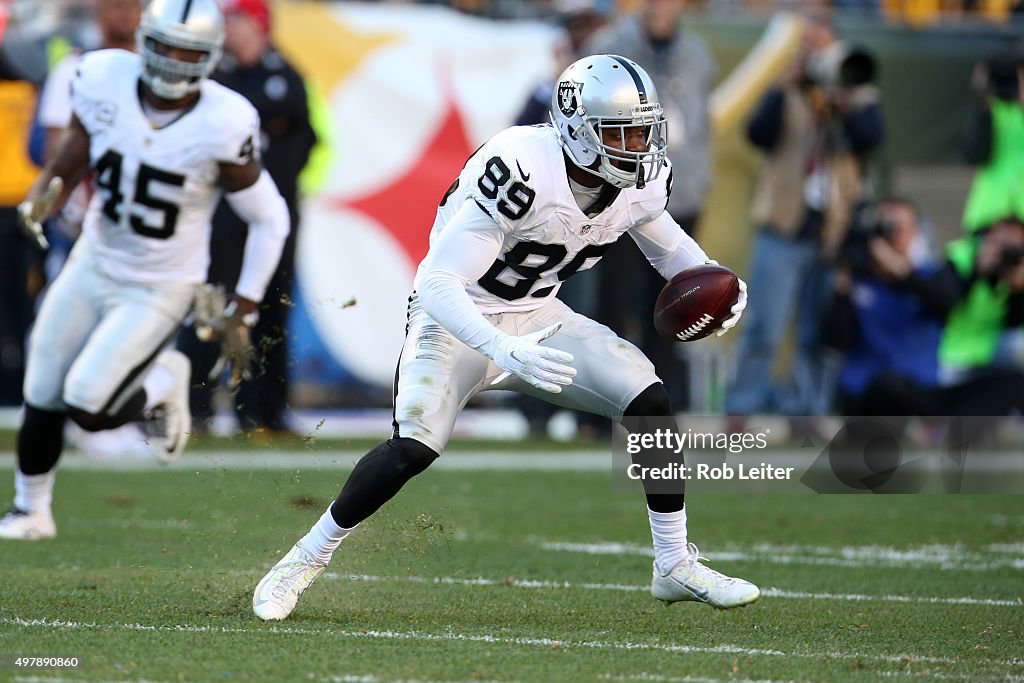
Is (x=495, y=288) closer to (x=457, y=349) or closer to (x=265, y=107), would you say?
(x=457, y=349)

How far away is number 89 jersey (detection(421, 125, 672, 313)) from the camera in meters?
4.16

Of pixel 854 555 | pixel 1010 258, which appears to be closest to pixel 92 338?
pixel 854 555

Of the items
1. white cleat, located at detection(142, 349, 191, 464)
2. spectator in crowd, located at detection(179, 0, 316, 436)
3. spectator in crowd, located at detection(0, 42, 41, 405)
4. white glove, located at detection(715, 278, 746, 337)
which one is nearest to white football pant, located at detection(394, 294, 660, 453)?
white glove, located at detection(715, 278, 746, 337)

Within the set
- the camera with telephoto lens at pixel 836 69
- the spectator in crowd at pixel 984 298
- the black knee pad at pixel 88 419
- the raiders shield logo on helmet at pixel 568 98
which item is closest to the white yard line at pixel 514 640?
the raiders shield logo on helmet at pixel 568 98

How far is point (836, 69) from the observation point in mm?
8570

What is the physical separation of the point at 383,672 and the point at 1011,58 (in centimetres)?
634

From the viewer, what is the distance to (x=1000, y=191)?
9000 mm

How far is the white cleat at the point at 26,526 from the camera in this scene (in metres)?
5.38

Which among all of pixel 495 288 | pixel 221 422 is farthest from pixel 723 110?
pixel 495 288

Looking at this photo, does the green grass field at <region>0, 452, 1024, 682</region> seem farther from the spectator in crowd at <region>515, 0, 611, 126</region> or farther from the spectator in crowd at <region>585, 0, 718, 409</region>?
the spectator in crowd at <region>515, 0, 611, 126</region>

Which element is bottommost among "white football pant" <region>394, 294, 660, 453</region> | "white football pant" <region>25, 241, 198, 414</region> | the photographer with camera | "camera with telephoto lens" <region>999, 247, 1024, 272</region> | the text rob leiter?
the text rob leiter

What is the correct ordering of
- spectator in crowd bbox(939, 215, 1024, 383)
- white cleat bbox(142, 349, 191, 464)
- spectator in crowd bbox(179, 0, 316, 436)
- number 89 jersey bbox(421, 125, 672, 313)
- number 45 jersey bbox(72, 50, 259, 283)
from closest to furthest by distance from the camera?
number 89 jersey bbox(421, 125, 672, 313) → number 45 jersey bbox(72, 50, 259, 283) → white cleat bbox(142, 349, 191, 464) → spectator in crowd bbox(179, 0, 316, 436) → spectator in crowd bbox(939, 215, 1024, 383)

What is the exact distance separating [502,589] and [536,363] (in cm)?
97

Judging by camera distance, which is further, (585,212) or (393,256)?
(393,256)
